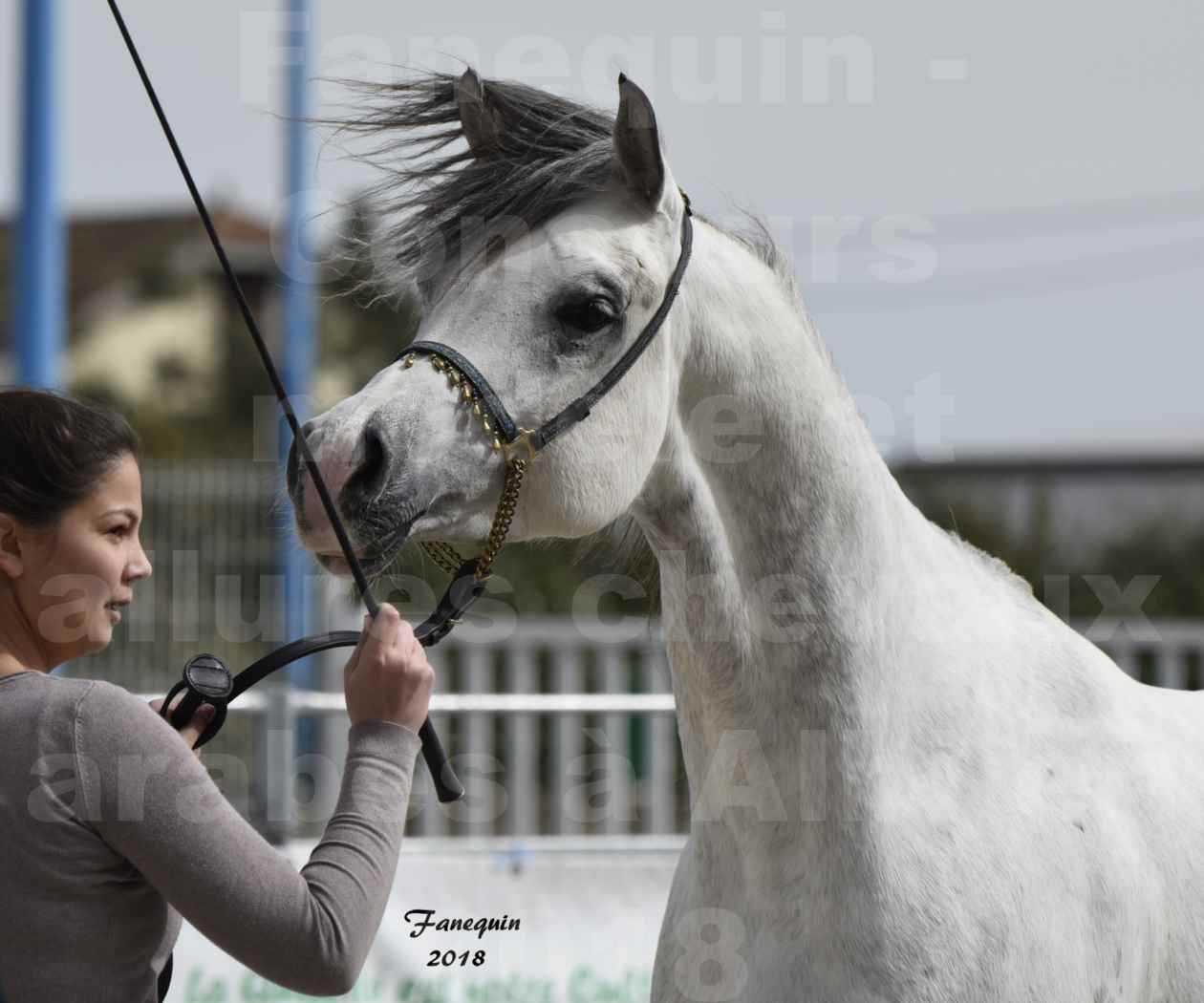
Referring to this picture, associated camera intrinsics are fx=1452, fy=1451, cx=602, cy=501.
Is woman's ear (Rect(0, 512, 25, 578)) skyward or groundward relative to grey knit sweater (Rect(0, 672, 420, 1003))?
skyward

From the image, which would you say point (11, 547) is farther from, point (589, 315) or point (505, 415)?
point (589, 315)

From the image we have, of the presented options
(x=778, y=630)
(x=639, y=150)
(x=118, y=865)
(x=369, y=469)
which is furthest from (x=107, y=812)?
(x=639, y=150)

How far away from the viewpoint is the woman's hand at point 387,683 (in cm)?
137

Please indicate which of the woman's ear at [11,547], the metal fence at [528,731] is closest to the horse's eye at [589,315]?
the woman's ear at [11,547]

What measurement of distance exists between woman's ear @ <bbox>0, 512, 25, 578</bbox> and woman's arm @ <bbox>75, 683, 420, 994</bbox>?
0.14m

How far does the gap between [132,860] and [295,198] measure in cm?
598

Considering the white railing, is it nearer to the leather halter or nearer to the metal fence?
the metal fence

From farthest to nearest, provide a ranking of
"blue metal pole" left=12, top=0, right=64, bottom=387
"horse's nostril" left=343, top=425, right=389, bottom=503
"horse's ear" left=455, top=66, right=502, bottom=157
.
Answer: "blue metal pole" left=12, top=0, right=64, bottom=387
"horse's ear" left=455, top=66, right=502, bottom=157
"horse's nostril" left=343, top=425, right=389, bottom=503

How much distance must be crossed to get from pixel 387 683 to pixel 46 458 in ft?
1.23

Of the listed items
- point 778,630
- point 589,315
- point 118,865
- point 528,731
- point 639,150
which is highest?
point 639,150

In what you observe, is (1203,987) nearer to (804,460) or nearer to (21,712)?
(804,460)

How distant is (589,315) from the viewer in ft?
6.37

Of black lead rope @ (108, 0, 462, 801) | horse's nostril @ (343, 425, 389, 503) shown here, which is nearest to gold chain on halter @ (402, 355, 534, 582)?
horse's nostril @ (343, 425, 389, 503)

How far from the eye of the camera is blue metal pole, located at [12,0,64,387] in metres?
4.60
